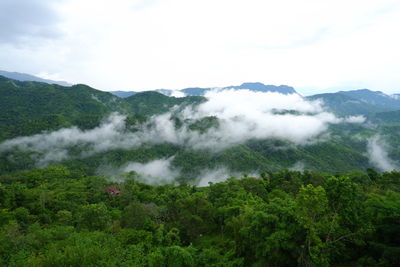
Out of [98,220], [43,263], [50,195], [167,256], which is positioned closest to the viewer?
[43,263]

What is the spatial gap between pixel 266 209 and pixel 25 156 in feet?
707

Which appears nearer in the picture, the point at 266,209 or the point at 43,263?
the point at 43,263

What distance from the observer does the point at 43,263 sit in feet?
60.5

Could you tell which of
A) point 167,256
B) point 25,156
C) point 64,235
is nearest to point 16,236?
point 64,235

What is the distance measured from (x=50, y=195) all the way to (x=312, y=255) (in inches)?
2826

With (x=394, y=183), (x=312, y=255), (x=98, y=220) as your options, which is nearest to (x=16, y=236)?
(x=98, y=220)

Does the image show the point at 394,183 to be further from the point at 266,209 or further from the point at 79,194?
the point at 79,194

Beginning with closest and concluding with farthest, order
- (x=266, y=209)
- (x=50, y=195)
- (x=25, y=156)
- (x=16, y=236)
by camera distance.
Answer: (x=266, y=209)
(x=16, y=236)
(x=50, y=195)
(x=25, y=156)

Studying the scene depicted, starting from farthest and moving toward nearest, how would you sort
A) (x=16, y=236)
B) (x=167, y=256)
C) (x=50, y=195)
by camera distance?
(x=50, y=195) → (x=16, y=236) → (x=167, y=256)

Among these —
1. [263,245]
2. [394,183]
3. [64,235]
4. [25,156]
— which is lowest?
[25,156]

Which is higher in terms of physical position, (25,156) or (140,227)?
(140,227)

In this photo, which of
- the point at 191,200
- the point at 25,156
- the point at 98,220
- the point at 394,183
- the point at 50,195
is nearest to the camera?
the point at 98,220

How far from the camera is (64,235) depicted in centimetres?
2817

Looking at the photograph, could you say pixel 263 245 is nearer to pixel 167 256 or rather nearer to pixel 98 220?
pixel 167 256
